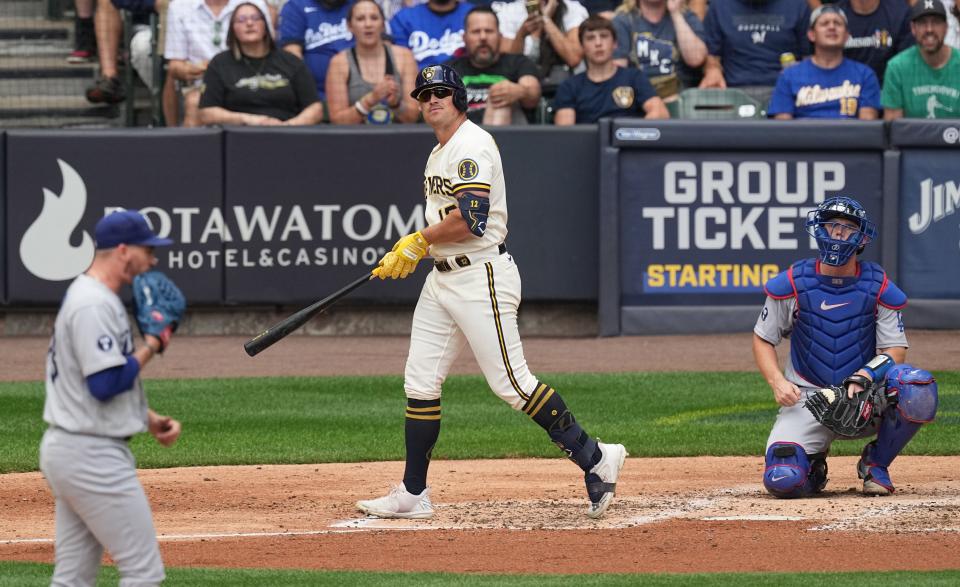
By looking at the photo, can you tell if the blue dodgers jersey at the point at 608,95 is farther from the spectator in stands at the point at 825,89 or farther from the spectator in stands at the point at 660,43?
the spectator in stands at the point at 825,89

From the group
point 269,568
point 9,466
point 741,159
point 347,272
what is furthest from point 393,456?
point 741,159

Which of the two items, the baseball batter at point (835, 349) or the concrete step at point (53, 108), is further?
the concrete step at point (53, 108)

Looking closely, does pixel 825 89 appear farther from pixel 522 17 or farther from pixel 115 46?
pixel 115 46

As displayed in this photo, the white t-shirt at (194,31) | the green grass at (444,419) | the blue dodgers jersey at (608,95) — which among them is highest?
the white t-shirt at (194,31)

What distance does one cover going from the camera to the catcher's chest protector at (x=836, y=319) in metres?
7.15

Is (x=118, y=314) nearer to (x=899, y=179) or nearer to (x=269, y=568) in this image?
(x=269, y=568)

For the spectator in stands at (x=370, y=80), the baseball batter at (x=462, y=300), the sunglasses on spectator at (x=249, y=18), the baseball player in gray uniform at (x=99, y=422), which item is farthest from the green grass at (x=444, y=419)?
the baseball player in gray uniform at (x=99, y=422)

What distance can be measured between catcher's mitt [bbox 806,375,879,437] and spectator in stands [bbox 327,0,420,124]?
6.96m

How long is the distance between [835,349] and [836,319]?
145mm

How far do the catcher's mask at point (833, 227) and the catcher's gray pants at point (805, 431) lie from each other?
66 cm

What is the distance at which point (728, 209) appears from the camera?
13062 millimetres

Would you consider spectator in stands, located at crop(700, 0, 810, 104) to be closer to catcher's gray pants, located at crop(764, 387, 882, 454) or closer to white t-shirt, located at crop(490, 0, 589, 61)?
white t-shirt, located at crop(490, 0, 589, 61)

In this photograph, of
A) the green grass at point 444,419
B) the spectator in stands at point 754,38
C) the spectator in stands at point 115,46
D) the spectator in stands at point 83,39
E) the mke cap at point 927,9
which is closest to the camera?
the green grass at point 444,419

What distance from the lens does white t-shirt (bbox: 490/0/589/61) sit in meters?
14.3
